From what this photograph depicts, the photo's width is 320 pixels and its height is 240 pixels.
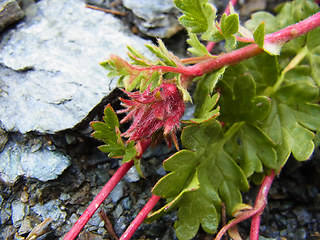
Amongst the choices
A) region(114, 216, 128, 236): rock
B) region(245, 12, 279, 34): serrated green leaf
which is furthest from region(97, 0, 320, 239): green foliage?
region(114, 216, 128, 236): rock

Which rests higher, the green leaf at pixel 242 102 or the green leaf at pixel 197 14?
the green leaf at pixel 197 14

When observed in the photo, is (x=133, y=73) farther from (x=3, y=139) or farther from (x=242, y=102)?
(x=3, y=139)

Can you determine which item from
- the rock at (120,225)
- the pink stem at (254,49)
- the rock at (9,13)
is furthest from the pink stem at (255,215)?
the rock at (9,13)

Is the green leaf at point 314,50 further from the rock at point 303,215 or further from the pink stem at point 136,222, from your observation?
the pink stem at point 136,222

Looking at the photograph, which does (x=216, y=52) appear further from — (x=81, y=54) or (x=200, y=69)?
(x=81, y=54)

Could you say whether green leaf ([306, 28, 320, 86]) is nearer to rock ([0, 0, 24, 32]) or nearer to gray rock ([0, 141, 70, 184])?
gray rock ([0, 141, 70, 184])

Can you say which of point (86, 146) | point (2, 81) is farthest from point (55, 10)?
point (86, 146)
